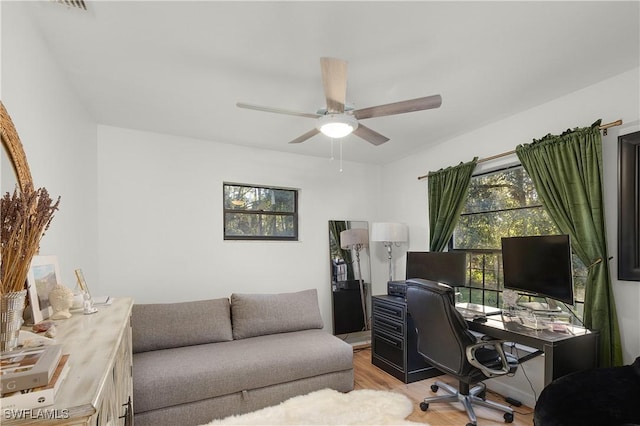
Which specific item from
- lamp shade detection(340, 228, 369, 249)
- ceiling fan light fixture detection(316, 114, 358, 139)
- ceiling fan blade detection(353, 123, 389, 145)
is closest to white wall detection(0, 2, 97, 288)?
ceiling fan light fixture detection(316, 114, 358, 139)

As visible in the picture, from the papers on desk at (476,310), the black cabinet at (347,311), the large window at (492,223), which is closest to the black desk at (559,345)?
the papers on desk at (476,310)

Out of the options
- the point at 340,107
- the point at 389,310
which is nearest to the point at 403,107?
the point at 340,107

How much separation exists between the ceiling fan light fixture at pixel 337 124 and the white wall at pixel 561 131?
5.57 ft

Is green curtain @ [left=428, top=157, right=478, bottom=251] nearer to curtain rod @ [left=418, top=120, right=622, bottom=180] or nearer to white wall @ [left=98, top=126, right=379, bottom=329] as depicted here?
curtain rod @ [left=418, top=120, right=622, bottom=180]

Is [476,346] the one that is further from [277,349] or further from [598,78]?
[598,78]

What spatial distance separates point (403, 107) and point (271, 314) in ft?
7.60

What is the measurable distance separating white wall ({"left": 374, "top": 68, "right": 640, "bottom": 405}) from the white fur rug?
1.12 metres

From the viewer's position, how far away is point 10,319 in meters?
0.88

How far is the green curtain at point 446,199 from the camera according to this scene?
3.30 m

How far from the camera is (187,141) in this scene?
3531 mm

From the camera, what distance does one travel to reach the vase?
86cm

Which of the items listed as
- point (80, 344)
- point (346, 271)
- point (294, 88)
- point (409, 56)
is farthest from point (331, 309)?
point (80, 344)

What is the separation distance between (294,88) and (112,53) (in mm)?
1145

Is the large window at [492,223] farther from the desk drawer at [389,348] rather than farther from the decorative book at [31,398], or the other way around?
the decorative book at [31,398]
